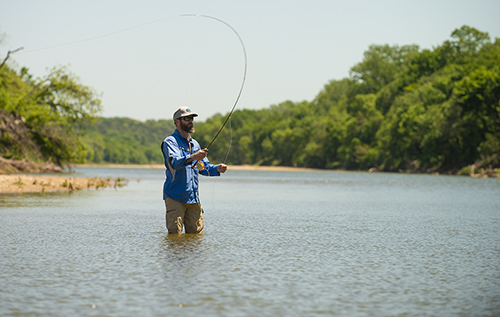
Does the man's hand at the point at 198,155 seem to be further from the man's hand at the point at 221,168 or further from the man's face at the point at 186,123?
the man's face at the point at 186,123

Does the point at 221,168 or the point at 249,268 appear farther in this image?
the point at 221,168

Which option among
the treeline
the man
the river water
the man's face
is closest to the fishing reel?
the man

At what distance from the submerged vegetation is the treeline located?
0.15 metres

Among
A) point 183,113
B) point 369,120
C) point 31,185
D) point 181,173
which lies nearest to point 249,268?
point 181,173


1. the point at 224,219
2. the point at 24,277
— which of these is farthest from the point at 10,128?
the point at 24,277

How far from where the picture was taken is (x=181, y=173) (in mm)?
8969

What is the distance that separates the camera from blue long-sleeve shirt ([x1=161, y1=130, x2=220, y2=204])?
875 centimetres

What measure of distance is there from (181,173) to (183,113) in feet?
3.11

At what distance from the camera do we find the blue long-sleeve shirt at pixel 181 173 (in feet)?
28.7

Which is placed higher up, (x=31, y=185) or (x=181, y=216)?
(x=181, y=216)

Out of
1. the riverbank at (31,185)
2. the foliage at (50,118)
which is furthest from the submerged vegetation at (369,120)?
the riverbank at (31,185)

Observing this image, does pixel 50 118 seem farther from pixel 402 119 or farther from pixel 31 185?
pixel 402 119

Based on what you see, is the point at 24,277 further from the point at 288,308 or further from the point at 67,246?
the point at 288,308

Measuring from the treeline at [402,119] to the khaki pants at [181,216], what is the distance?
40888mm
